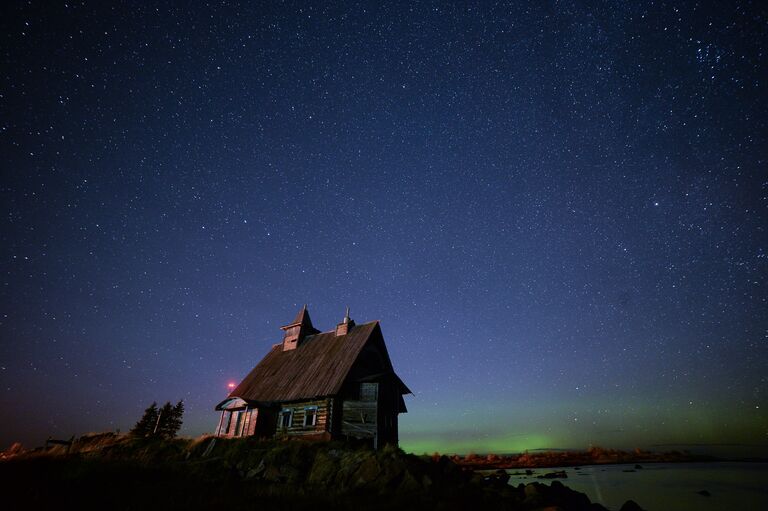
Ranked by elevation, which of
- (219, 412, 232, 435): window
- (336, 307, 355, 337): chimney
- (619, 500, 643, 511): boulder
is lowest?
(619, 500, 643, 511): boulder

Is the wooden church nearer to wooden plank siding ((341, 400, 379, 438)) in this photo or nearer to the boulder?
wooden plank siding ((341, 400, 379, 438))

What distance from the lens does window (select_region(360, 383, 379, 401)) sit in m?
24.0

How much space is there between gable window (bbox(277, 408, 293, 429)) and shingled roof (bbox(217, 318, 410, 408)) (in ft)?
3.06

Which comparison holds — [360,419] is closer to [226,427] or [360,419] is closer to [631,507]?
[226,427]

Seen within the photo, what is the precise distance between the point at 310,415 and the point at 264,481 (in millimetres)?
7828

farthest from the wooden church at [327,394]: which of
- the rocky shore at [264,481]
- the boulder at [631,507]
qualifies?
the boulder at [631,507]

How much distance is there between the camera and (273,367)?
103 feet

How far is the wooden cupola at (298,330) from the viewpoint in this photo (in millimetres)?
33500

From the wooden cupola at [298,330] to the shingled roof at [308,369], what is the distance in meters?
0.65

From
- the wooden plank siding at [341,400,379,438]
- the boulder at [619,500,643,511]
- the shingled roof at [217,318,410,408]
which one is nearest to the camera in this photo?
the boulder at [619,500,643,511]

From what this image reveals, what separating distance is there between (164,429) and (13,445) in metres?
27.7

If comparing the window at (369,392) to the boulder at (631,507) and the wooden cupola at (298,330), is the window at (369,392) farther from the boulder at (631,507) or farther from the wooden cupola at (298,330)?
the boulder at (631,507)

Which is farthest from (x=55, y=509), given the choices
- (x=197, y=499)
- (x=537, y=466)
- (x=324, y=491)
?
(x=537, y=466)

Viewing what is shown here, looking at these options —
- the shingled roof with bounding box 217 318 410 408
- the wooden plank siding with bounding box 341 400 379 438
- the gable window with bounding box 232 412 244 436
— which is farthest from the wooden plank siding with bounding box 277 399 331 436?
the gable window with bounding box 232 412 244 436
